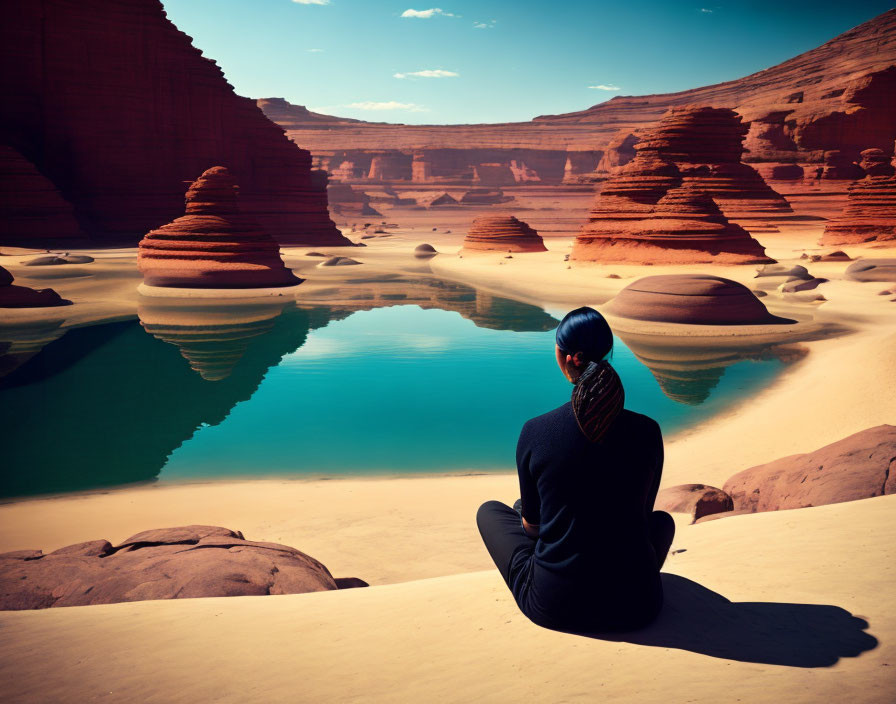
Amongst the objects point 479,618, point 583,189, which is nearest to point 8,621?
point 479,618

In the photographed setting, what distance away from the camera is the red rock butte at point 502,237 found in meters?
34.7

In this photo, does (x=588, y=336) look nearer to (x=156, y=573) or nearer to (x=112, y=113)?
(x=156, y=573)

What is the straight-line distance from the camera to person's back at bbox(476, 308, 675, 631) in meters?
2.34

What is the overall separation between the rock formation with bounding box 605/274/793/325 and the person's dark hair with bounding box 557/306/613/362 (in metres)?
13.4

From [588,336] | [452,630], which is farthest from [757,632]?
[588,336]

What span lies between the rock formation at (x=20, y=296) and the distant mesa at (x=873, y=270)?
23092mm

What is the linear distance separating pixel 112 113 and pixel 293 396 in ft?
102

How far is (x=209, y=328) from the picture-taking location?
16.0m

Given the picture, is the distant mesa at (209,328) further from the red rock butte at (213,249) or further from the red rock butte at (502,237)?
the red rock butte at (502,237)

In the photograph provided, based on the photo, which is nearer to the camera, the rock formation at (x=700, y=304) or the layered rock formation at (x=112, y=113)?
the rock formation at (x=700, y=304)

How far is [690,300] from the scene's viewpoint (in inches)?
587

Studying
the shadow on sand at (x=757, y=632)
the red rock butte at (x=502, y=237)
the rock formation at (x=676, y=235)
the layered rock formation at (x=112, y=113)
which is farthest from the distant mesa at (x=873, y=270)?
the layered rock formation at (x=112, y=113)

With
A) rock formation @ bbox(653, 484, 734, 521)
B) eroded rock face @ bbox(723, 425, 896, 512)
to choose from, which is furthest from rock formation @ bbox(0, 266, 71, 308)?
eroded rock face @ bbox(723, 425, 896, 512)

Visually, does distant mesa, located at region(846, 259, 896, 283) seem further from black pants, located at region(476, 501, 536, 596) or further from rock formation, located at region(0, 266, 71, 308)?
rock formation, located at region(0, 266, 71, 308)
